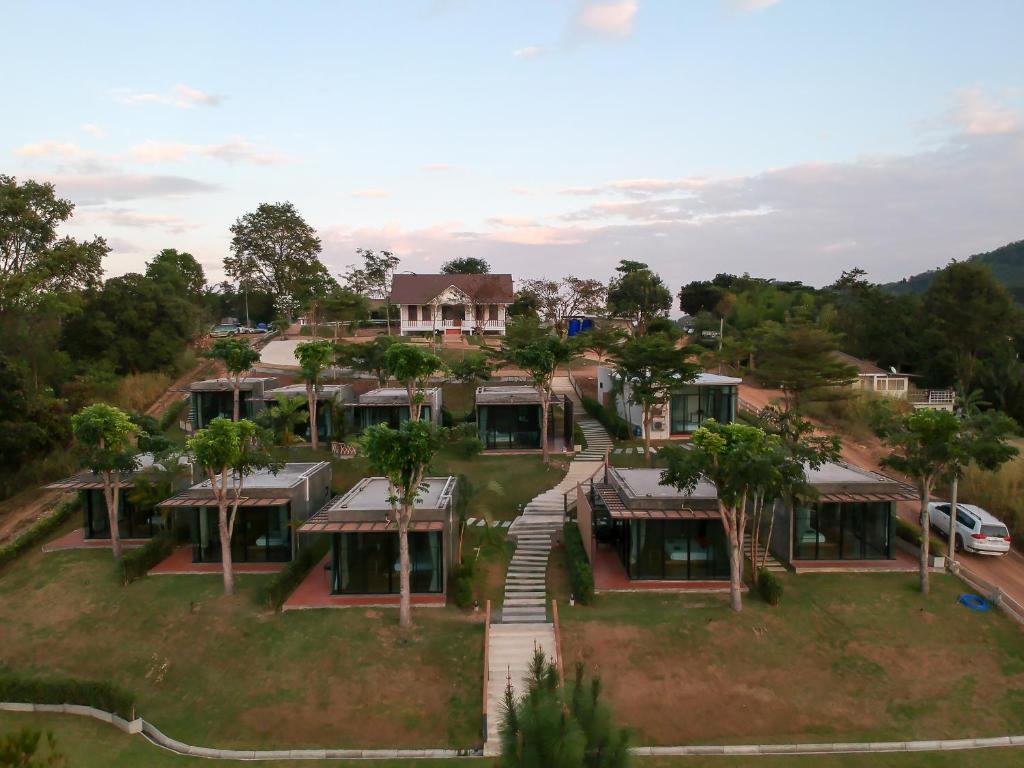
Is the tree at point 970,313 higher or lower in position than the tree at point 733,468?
higher

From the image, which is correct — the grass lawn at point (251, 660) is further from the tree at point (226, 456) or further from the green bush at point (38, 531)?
the green bush at point (38, 531)

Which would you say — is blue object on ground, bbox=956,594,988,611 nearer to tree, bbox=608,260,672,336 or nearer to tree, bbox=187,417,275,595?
tree, bbox=187,417,275,595

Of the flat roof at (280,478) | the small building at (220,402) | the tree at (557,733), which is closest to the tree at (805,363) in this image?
the flat roof at (280,478)

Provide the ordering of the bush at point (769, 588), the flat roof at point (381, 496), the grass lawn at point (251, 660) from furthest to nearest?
1. the flat roof at point (381, 496)
2. the bush at point (769, 588)
3. the grass lawn at point (251, 660)

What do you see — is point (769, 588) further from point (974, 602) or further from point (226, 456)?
point (226, 456)

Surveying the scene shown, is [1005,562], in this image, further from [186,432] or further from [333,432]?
[186,432]

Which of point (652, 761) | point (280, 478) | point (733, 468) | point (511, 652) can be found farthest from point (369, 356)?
point (652, 761)
